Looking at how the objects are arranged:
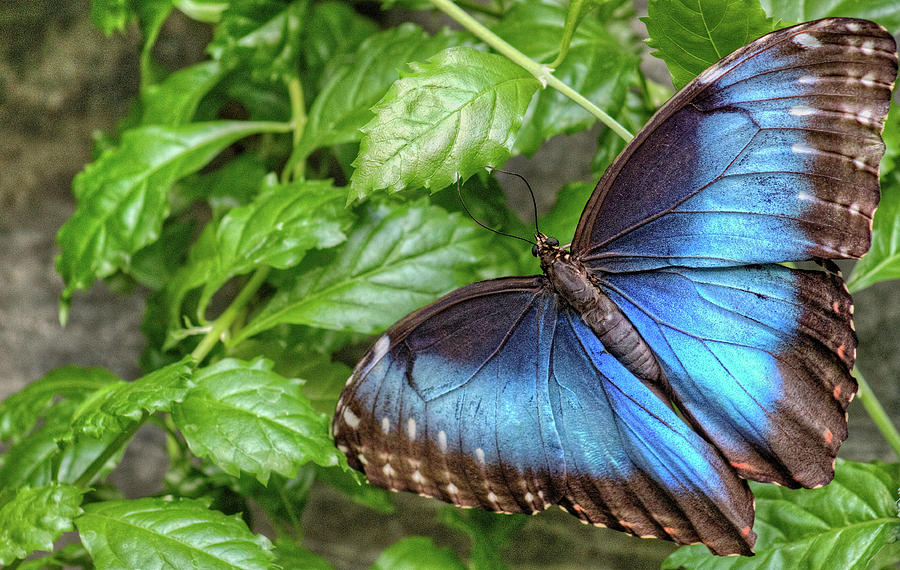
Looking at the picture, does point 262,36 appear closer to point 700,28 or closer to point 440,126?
point 440,126

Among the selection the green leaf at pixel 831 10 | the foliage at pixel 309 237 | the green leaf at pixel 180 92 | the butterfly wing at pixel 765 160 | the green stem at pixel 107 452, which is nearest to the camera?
the butterfly wing at pixel 765 160

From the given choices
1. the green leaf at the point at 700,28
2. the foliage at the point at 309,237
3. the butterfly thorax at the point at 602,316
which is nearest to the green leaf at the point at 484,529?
the foliage at the point at 309,237

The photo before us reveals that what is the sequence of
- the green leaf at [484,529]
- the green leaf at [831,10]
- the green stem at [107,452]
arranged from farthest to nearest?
the green leaf at [484,529]
the green stem at [107,452]
the green leaf at [831,10]

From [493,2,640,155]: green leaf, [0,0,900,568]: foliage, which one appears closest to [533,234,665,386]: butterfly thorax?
[0,0,900,568]: foliage

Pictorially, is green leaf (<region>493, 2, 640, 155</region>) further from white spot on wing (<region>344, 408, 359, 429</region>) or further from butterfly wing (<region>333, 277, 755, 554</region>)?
white spot on wing (<region>344, 408, 359, 429</region>)

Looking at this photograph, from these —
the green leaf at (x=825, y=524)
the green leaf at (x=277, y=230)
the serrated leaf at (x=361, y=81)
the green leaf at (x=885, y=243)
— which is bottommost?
the green leaf at (x=825, y=524)

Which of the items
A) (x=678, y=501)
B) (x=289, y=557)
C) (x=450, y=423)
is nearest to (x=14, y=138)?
(x=289, y=557)

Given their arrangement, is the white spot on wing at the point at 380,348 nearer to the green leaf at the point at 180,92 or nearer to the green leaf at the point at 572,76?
the green leaf at the point at 572,76
